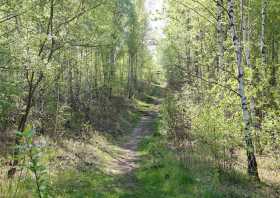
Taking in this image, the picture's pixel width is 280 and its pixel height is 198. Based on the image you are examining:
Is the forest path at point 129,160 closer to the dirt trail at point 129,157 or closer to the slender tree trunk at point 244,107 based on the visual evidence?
the dirt trail at point 129,157

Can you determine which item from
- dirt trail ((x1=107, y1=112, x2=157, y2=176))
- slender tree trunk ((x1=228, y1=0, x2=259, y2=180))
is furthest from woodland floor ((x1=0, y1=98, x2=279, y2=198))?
slender tree trunk ((x1=228, y1=0, x2=259, y2=180))

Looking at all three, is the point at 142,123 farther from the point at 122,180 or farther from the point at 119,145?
the point at 122,180

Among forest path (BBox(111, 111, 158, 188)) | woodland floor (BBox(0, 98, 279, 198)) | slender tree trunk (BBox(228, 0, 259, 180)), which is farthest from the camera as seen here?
forest path (BBox(111, 111, 158, 188))

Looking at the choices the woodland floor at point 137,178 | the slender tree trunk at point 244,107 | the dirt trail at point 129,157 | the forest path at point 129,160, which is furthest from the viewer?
the dirt trail at point 129,157

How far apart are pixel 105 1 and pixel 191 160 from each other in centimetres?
620

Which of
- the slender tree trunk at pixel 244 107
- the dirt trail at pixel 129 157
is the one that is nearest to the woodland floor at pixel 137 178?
the dirt trail at pixel 129 157

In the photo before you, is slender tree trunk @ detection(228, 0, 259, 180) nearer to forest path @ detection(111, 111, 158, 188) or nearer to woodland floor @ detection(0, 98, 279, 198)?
woodland floor @ detection(0, 98, 279, 198)

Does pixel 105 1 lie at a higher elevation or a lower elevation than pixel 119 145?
higher

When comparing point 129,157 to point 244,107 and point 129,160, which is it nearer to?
point 129,160

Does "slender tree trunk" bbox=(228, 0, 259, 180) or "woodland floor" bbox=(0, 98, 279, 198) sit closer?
"woodland floor" bbox=(0, 98, 279, 198)

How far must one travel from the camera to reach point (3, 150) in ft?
38.0

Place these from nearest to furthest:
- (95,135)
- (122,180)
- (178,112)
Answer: (122,180) < (178,112) < (95,135)

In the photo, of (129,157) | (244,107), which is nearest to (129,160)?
(129,157)

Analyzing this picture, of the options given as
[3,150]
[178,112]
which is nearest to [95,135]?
[178,112]
